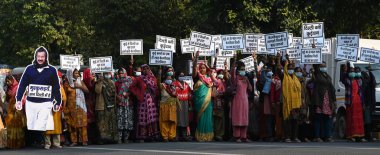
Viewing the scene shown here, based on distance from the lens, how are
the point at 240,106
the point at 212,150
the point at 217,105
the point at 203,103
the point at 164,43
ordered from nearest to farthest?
the point at 212,150 → the point at 240,106 → the point at 203,103 → the point at 217,105 → the point at 164,43

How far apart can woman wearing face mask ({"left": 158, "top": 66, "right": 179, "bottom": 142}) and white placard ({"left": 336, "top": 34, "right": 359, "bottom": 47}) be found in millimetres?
4497

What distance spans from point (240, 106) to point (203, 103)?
0.86 meters

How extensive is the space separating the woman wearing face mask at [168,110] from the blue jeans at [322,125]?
3.00 meters

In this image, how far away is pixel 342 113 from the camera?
24219 millimetres

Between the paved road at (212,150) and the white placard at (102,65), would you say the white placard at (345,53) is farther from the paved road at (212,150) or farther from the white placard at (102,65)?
the paved road at (212,150)

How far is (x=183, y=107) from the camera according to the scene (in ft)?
68.7

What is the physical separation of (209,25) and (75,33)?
13120 millimetres

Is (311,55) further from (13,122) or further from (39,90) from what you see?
(13,122)

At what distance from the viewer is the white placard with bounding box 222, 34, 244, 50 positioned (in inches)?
920

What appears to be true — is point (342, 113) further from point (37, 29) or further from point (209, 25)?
point (37, 29)

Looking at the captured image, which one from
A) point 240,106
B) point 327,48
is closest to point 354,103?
point 240,106

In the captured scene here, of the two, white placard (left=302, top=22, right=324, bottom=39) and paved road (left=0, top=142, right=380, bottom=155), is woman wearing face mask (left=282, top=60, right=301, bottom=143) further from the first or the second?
paved road (left=0, top=142, right=380, bottom=155)

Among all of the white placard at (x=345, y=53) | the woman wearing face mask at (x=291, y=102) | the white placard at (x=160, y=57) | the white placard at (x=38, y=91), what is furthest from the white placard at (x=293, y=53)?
the white placard at (x=38, y=91)

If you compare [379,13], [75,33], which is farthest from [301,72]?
[75,33]
